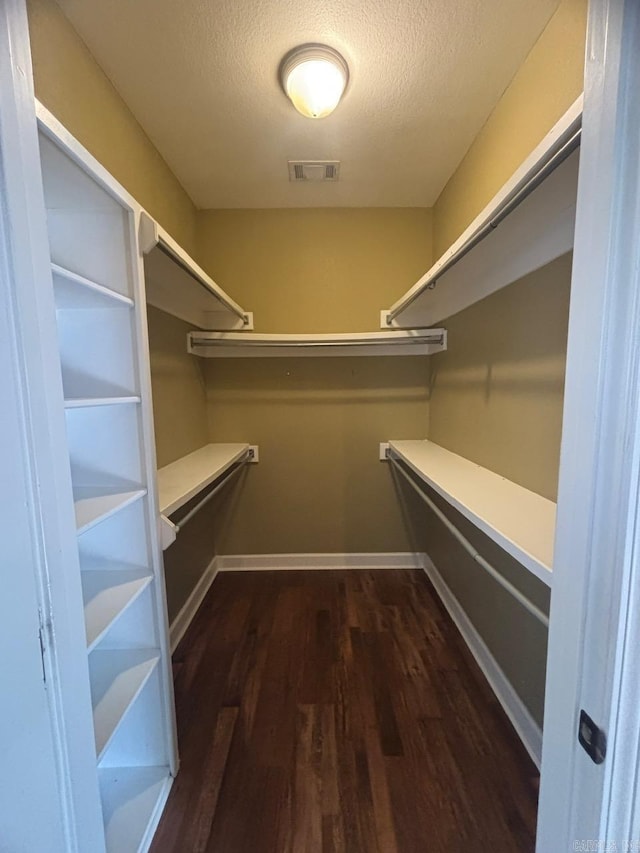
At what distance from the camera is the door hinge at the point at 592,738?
0.53 meters

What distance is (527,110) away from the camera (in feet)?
4.72

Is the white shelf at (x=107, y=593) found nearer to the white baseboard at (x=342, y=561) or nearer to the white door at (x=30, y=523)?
the white door at (x=30, y=523)

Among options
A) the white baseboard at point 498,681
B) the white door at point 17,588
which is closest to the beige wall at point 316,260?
the white baseboard at point 498,681

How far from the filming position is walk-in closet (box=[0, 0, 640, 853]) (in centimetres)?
58

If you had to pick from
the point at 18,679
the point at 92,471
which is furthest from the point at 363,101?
the point at 18,679

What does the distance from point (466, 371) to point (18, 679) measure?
2060 millimetres

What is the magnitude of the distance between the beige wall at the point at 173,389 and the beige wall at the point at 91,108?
22.1 inches

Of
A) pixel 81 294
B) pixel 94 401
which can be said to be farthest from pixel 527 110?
pixel 94 401

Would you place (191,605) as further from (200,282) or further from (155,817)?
(200,282)

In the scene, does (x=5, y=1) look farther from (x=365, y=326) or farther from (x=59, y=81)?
(x=365, y=326)

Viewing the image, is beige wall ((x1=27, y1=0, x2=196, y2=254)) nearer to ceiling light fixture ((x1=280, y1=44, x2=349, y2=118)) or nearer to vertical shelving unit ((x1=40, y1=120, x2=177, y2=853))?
vertical shelving unit ((x1=40, y1=120, x2=177, y2=853))

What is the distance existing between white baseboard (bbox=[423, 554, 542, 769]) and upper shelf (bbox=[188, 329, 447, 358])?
1.56 meters

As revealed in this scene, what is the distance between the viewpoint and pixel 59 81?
4.03ft

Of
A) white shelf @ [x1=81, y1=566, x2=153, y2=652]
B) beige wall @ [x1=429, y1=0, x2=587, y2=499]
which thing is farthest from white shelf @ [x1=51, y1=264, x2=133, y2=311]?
beige wall @ [x1=429, y1=0, x2=587, y2=499]
